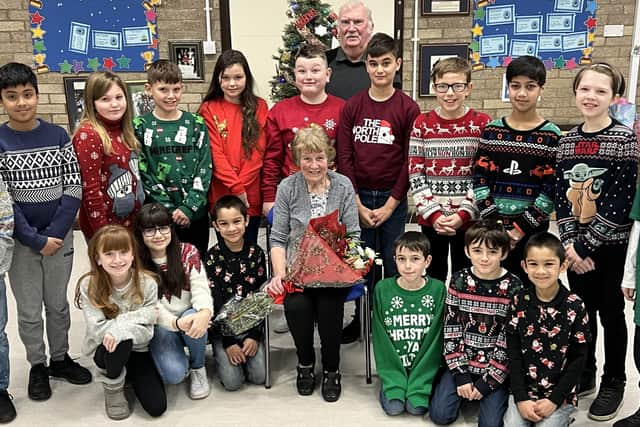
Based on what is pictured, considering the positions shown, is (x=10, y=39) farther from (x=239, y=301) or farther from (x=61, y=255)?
(x=239, y=301)

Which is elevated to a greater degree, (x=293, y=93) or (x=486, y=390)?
(x=293, y=93)

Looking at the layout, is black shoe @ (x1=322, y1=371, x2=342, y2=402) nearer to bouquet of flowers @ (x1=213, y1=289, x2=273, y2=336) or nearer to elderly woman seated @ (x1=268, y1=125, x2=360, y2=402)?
elderly woman seated @ (x1=268, y1=125, x2=360, y2=402)

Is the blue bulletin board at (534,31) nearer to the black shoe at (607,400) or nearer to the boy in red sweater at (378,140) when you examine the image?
the boy in red sweater at (378,140)

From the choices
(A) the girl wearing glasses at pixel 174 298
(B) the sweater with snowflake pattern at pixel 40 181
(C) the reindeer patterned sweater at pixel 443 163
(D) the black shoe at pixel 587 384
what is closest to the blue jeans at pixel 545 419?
(D) the black shoe at pixel 587 384

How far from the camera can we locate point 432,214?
8.77ft

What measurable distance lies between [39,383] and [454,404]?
71.2 inches

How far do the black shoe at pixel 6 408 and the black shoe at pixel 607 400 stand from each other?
238cm

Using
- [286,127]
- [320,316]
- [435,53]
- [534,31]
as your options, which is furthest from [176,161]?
[534,31]

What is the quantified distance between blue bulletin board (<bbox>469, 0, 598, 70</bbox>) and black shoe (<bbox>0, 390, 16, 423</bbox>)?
445 centimetres

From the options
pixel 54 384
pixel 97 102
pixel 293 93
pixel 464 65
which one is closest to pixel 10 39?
pixel 293 93

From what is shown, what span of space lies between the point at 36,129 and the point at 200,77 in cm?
304

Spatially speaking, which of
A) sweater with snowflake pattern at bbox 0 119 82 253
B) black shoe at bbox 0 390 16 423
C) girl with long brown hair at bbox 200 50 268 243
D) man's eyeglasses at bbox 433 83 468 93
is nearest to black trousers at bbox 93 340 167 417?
black shoe at bbox 0 390 16 423

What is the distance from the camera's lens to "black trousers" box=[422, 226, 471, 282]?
9.08 ft

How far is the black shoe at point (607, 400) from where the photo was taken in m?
2.38
